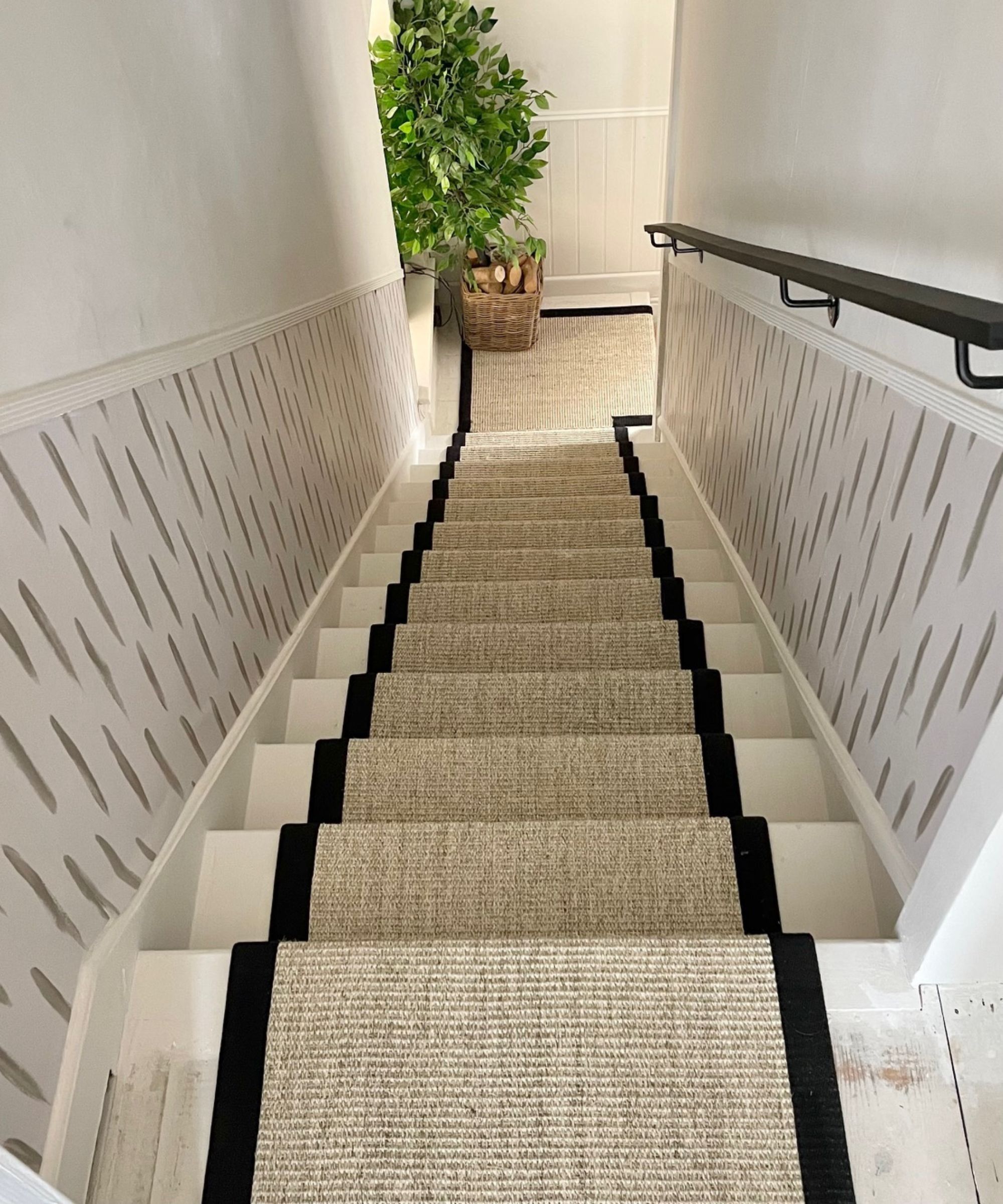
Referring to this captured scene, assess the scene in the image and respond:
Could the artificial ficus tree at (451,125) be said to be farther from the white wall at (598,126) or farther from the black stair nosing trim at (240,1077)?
the black stair nosing trim at (240,1077)

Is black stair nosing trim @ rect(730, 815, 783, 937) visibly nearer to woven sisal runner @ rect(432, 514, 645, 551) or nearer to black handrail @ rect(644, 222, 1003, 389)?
black handrail @ rect(644, 222, 1003, 389)

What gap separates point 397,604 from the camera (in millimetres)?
2240

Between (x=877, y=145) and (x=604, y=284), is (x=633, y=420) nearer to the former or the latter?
(x=604, y=284)

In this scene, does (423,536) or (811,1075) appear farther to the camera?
(423,536)

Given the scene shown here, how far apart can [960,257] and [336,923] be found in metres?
1.18

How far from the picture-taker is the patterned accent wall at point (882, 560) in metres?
1.00

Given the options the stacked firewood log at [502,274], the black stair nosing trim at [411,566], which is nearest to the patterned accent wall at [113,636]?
the black stair nosing trim at [411,566]

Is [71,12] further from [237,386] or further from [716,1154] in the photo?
[716,1154]

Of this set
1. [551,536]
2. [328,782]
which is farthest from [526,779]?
[551,536]

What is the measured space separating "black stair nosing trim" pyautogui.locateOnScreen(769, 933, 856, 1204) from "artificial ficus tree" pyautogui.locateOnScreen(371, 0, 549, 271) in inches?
162

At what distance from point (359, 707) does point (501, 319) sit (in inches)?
153

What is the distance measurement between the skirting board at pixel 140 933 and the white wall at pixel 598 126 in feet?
12.7

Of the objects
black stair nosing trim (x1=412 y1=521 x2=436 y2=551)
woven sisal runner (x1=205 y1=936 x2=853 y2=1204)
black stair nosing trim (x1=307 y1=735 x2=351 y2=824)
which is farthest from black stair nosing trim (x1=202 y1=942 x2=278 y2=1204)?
black stair nosing trim (x1=412 y1=521 x2=436 y2=551)

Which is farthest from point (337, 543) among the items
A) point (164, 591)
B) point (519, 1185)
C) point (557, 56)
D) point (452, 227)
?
point (557, 56)
